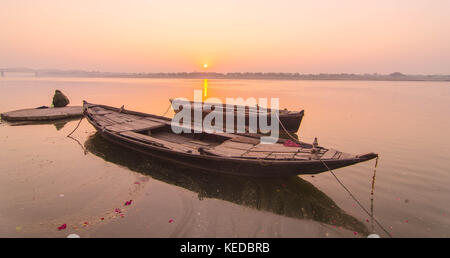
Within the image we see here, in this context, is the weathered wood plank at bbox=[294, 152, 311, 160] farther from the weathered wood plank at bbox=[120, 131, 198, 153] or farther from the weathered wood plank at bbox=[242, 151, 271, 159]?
the weathered wood plank at bbox=[120, 131, 198, 153]

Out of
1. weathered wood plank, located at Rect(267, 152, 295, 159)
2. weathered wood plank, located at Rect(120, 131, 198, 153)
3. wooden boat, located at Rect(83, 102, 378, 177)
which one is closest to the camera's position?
wooden boat, located at Rect(83, 102, 378, 177)

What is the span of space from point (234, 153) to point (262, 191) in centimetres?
152

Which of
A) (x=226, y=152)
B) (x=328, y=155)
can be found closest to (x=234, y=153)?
(x=226, y=152)

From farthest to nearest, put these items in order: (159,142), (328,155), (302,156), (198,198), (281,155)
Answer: (159,142), (281,155), (198,198), (302,156), (328,155)

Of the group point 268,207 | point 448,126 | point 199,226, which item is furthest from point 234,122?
point 448,126

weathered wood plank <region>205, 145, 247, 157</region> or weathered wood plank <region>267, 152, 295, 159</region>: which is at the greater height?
weathered wood plank <region>267, 152, 295, 159</region>

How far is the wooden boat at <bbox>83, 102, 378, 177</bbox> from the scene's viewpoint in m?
6.83

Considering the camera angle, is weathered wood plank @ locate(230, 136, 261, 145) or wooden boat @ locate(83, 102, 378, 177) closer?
wooden boat @ locate(83, 102, 378, 177)

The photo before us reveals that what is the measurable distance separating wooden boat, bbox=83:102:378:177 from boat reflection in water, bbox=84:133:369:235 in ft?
1.53

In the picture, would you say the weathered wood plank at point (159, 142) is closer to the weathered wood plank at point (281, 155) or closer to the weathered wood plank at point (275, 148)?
the weathered wood plank at point (275, 148)

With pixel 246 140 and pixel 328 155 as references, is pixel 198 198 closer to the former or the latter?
pixel 246 140

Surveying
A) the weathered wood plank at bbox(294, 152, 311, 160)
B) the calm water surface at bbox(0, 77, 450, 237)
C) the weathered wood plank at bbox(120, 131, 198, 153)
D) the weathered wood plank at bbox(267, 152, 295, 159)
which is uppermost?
the weathered wood plank at bbox(294, 152, 311, 160)

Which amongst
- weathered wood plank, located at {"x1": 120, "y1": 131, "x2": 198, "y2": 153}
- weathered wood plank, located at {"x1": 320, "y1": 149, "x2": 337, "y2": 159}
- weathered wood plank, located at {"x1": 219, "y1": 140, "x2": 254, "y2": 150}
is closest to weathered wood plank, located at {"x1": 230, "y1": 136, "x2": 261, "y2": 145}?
weathered wood plank, located at {"x1": 219, "y1": 140, "x2": 254, "y2": 150}

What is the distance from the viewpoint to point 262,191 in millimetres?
7598
